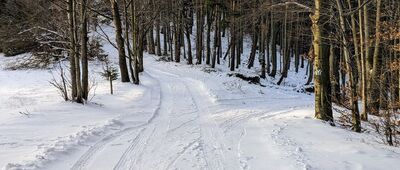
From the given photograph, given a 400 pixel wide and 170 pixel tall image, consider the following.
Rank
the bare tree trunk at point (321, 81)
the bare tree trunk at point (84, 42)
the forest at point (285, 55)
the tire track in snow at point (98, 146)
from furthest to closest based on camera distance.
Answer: the bare tree trunk at point (84, 42)
the bare tree trunk at point (321, 81)
the forest at point (285, 55)
the tire track in snow at point (98, 146)

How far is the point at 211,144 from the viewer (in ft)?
28.9

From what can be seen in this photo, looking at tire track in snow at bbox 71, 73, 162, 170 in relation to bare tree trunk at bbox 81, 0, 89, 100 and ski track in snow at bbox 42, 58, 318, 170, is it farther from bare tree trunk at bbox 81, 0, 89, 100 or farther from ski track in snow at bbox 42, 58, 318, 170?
bare tree trunk at bbox 81, 0, 89, 100

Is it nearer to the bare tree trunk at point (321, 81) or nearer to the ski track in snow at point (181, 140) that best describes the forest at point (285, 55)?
the bare tree trunk at point (321, 81)

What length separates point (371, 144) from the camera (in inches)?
367

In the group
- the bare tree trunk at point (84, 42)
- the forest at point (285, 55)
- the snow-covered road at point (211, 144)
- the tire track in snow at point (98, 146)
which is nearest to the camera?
the tire track in snow at point (98, 146)

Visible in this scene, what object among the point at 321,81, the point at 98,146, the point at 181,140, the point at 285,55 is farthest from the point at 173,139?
the point at 285,55

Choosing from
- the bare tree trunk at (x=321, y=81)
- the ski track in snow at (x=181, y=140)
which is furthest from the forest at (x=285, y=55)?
the ski track in snow at (x=181, y=140)

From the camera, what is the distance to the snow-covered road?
725cm

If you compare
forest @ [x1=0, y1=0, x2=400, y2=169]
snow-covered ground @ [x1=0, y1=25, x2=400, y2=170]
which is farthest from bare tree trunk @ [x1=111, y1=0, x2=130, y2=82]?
snow-covered ground @ [x1=0, y1=25, x2=400, y2=170]

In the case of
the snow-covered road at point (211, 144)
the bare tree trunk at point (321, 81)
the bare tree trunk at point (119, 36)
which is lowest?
the snow-covered road at point (211, 144)

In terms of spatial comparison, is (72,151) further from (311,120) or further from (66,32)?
(66,32)

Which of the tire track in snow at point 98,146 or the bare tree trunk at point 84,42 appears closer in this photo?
the tire track in snow at point 98,146

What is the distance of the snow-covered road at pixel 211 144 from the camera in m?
7.25

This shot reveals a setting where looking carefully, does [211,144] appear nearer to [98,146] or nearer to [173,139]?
[173,139]
